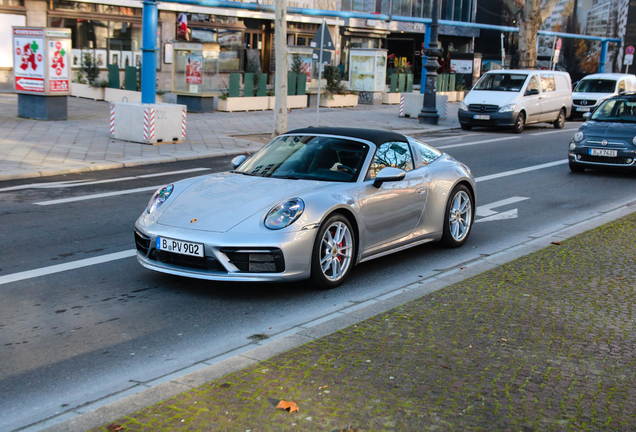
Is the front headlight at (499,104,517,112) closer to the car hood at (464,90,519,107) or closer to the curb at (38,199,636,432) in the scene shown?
the car hood at (464,90,519,107)

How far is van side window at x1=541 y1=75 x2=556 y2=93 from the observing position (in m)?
23.9

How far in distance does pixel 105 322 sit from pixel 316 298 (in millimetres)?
1740

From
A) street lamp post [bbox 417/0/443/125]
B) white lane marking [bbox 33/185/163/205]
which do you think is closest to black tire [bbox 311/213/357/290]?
white lane marking [bbox 33/185/163/205]

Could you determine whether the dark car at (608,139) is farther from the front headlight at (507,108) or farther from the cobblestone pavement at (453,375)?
the cobblestone pavement at (453,375)

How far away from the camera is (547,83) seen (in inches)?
951

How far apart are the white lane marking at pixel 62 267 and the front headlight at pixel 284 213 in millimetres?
2028

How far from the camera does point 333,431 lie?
3461 millimetres

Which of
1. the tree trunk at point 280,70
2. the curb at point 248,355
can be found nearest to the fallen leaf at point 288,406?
the curb at point 248,355

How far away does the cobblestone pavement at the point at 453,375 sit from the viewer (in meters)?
3.59

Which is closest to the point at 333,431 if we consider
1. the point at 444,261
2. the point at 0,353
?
the point at 0,353

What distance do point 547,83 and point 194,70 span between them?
1174 cm

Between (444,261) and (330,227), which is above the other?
(330,227)

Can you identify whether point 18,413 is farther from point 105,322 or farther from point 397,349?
point 397,349

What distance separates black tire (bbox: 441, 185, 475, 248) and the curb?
22.0 inches
